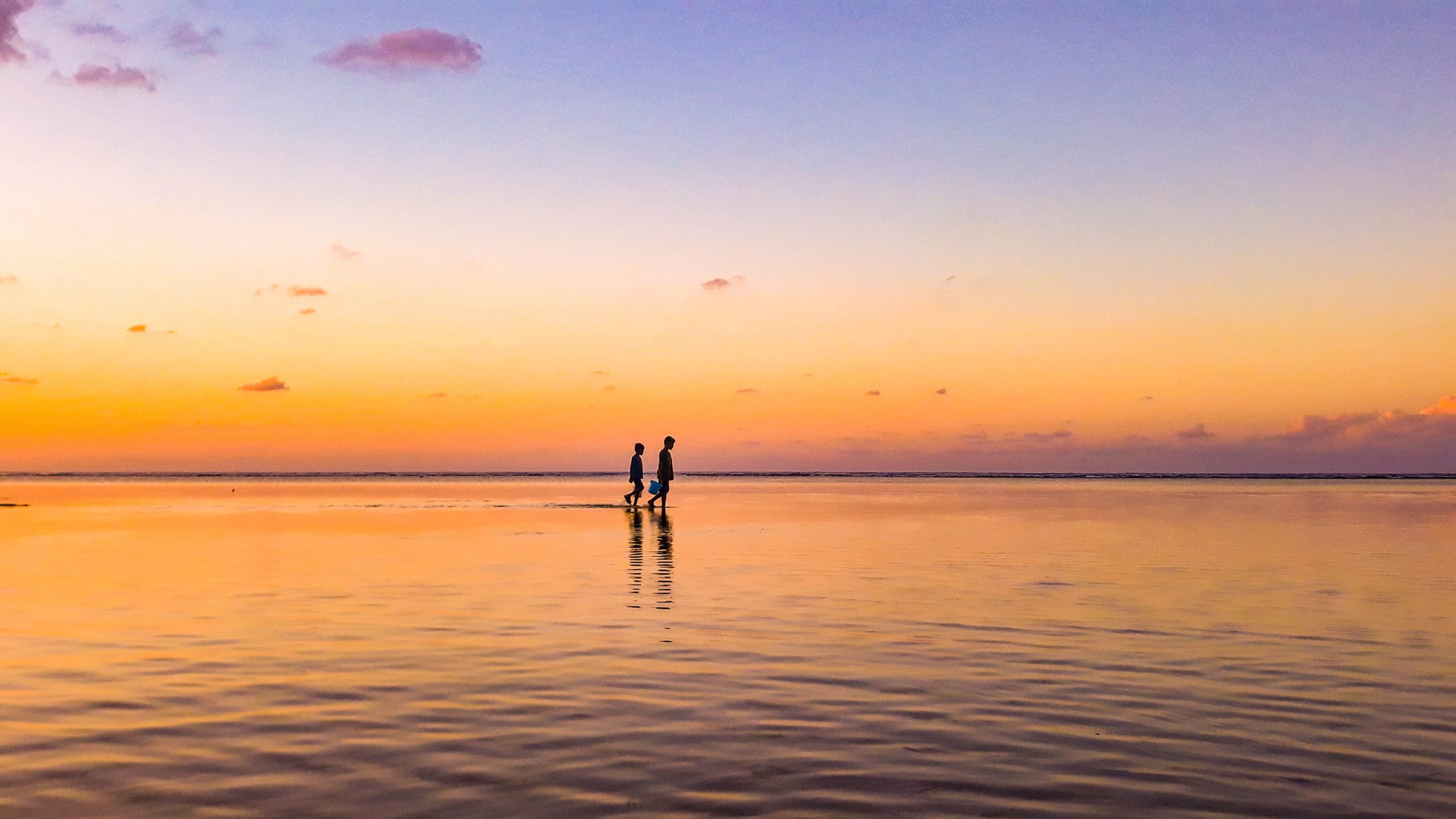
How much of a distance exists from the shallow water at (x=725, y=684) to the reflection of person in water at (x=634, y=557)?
171mm

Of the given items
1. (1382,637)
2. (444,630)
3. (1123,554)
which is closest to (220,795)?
(444,630)

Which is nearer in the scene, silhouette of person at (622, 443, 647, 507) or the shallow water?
the shallow water

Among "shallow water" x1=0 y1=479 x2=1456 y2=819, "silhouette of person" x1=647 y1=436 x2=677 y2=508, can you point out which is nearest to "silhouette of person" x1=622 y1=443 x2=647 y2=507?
"silhouette of person" x1=647 y1=436 x2=677 y2=508

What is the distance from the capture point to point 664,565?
2573 cm

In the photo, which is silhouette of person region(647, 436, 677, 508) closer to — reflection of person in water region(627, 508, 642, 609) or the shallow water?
reflection of person in water region(627, 508, 642, 609)

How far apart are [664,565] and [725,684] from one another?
13.7m

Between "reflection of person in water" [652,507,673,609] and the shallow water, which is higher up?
"reflection of person in water" [652,507,673,609]

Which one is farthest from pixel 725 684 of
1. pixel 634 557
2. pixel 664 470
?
pixel 664 470

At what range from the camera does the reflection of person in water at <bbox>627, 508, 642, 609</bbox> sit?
2084 cm

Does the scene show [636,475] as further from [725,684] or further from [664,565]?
[725,684]

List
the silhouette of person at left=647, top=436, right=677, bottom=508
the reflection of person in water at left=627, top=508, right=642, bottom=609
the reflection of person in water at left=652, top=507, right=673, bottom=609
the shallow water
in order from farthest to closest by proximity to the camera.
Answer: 1. the silhouette of person at left=647, top=436, right=677, bottom=508
2. the reflection of person in water at left=627, top=508, right=642, bottom=609
3. the reflection of person in water at left=652, top=507, right=673, bottom=609
4. the shallow water

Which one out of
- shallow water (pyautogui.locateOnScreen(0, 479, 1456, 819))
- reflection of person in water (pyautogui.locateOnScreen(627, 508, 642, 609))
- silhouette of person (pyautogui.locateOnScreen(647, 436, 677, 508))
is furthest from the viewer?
silhouette of person (pyautogui.locateOnScreen(647, 436, 677, 508))

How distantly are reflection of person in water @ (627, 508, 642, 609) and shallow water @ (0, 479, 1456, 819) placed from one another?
171 millimetres

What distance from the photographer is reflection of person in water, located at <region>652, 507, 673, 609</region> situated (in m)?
19.5
